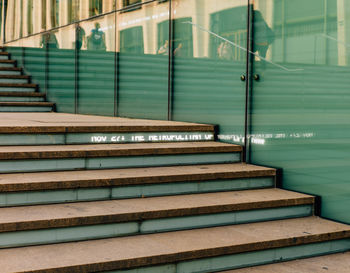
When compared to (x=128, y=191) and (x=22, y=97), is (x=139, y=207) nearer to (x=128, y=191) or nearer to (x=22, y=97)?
(x=128, y=191)

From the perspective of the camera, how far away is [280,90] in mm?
5445

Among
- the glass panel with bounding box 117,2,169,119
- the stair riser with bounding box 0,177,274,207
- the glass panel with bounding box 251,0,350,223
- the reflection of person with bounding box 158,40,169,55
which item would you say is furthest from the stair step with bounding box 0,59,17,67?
the stair riser with bounding box 0,177,274,207

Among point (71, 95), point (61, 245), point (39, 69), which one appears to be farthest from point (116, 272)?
point (39, 69)

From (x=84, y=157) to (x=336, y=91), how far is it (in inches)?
97.8

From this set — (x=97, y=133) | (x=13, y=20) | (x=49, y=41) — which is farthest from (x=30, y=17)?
(x=97, y=133)

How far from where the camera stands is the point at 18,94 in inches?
410

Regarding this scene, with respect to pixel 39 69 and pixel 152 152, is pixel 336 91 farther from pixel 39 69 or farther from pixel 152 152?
pixel 39 69

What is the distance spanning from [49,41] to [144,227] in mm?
7927

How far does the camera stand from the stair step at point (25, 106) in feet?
31.3

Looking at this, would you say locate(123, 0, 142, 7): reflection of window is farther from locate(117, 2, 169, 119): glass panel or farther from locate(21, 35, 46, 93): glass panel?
locate(21, 35, 46, 93): glass panel

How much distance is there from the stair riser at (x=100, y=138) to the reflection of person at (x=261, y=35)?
4.04ft

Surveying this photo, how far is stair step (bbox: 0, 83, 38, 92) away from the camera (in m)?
10.6

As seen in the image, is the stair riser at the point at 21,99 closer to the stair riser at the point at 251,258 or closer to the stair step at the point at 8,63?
the stair step at the point at 8,63

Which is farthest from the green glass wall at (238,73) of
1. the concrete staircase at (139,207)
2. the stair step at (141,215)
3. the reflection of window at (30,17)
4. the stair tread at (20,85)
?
the reflection of window at (30,17)
